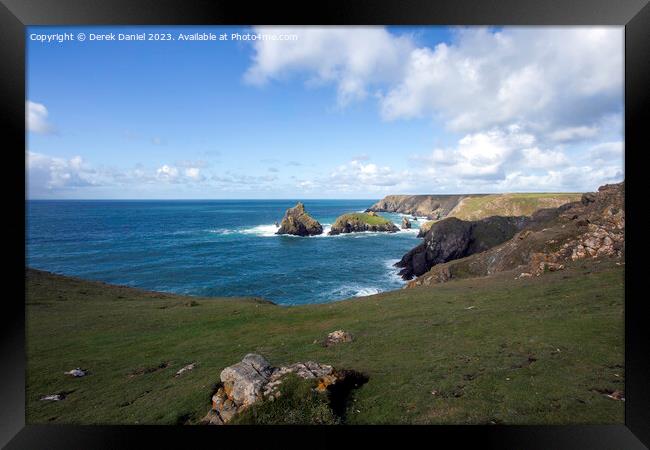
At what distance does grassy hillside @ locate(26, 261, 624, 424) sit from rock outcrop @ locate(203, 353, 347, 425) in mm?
807

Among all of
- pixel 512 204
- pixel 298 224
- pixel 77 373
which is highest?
pixel 512 204

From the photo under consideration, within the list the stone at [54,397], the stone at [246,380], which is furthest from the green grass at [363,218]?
the stone at [54,397]

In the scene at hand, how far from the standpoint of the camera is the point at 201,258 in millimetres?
42469

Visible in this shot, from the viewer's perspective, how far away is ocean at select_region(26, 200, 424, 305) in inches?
1406

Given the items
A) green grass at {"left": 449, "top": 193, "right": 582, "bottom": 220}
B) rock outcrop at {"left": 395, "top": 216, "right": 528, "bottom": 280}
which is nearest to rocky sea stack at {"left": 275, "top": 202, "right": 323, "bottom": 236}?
rock outcrop at {"left": 395, "top": 216, "right": 528, "bottom": 280}

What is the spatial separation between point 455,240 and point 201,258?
46.0 metres

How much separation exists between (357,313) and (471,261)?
2150cm

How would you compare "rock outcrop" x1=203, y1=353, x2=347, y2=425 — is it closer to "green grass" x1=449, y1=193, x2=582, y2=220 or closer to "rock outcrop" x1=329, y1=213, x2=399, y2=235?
"green grass" x1=449, y1=193, x2=582, y2=220

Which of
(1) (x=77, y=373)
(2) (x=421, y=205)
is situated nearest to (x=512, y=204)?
(2) (x=421, y=205)

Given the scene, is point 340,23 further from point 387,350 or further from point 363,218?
point 363,218

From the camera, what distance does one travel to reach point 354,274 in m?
44.8

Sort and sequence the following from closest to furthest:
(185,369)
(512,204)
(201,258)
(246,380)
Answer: (246,380), (185,369), (201,258), (512,204)

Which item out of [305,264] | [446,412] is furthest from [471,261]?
[446,412]

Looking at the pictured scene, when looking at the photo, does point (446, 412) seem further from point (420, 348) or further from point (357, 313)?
point (357, 313)
